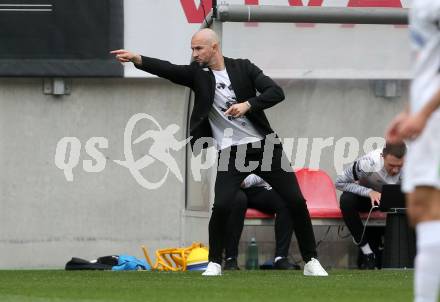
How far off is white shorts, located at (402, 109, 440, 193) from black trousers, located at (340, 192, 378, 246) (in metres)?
7.19

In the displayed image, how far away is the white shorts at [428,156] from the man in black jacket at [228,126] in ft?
15.4

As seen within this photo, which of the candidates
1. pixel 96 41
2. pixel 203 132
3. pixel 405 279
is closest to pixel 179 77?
pixel 203 132

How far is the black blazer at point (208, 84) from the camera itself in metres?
9.45

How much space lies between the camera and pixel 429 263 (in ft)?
15.4

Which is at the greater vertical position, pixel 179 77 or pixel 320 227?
pixel 179 77

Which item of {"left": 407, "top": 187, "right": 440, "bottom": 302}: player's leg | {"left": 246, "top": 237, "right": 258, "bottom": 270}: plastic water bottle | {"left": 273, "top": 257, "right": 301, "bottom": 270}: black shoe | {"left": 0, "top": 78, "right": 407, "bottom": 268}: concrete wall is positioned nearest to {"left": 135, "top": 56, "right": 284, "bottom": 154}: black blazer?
{"left": 273, "top": 257, "right": 301, "bottom": 270}: black shoe

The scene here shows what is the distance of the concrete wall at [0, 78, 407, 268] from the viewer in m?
13.3

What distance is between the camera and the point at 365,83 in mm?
13133

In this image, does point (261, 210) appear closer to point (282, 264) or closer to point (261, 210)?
point (261, 210)

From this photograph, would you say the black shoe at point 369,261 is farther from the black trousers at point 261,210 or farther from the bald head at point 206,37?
the bald head at point 206,37

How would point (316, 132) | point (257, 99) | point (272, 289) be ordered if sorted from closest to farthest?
1. point (272, 289)
2. point (257, 99)
3. point (316, 132)

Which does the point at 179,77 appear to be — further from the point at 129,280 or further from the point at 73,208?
the point at 73,208

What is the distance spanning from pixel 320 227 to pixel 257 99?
4036mm

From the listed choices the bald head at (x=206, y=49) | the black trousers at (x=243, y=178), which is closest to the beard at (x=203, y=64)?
the bald head at (x=206, y=49)
